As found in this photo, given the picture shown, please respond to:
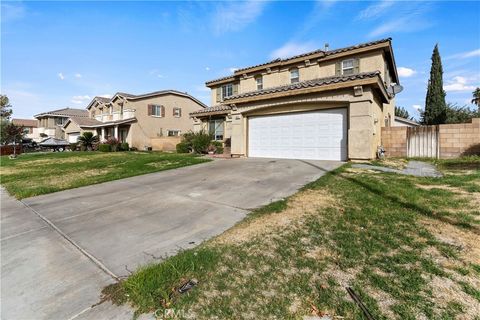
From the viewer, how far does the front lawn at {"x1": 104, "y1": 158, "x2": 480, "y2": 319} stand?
2248 mm

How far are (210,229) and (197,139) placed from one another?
13.8 metres

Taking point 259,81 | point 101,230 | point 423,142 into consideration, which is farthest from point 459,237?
point 259,81

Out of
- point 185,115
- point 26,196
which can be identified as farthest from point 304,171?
point 185,115

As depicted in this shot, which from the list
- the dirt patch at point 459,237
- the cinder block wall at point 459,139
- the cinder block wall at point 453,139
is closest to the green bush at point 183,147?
the cinder block wall at point 453,139

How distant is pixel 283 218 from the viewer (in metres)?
4.33

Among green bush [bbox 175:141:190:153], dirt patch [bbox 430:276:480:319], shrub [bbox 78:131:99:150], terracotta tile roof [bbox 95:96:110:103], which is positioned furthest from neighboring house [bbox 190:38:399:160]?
terracotta tile roof [bbox 95:96:110:103]

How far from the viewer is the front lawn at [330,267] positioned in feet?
7.38

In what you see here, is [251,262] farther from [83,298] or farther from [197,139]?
[197,139]

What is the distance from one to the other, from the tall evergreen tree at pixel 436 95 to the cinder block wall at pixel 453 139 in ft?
53.4

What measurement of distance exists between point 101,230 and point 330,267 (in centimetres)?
379

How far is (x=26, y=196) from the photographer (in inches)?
284

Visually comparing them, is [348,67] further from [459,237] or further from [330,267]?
[330,267]

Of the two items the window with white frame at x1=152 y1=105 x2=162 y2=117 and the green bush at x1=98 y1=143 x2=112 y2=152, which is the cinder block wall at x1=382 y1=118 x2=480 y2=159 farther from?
the green bush at x1=98 y1=143 x2=112 y2=152

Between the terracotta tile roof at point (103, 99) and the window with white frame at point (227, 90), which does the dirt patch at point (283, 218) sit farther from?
the terracotta tile roof at point (103, 99)
